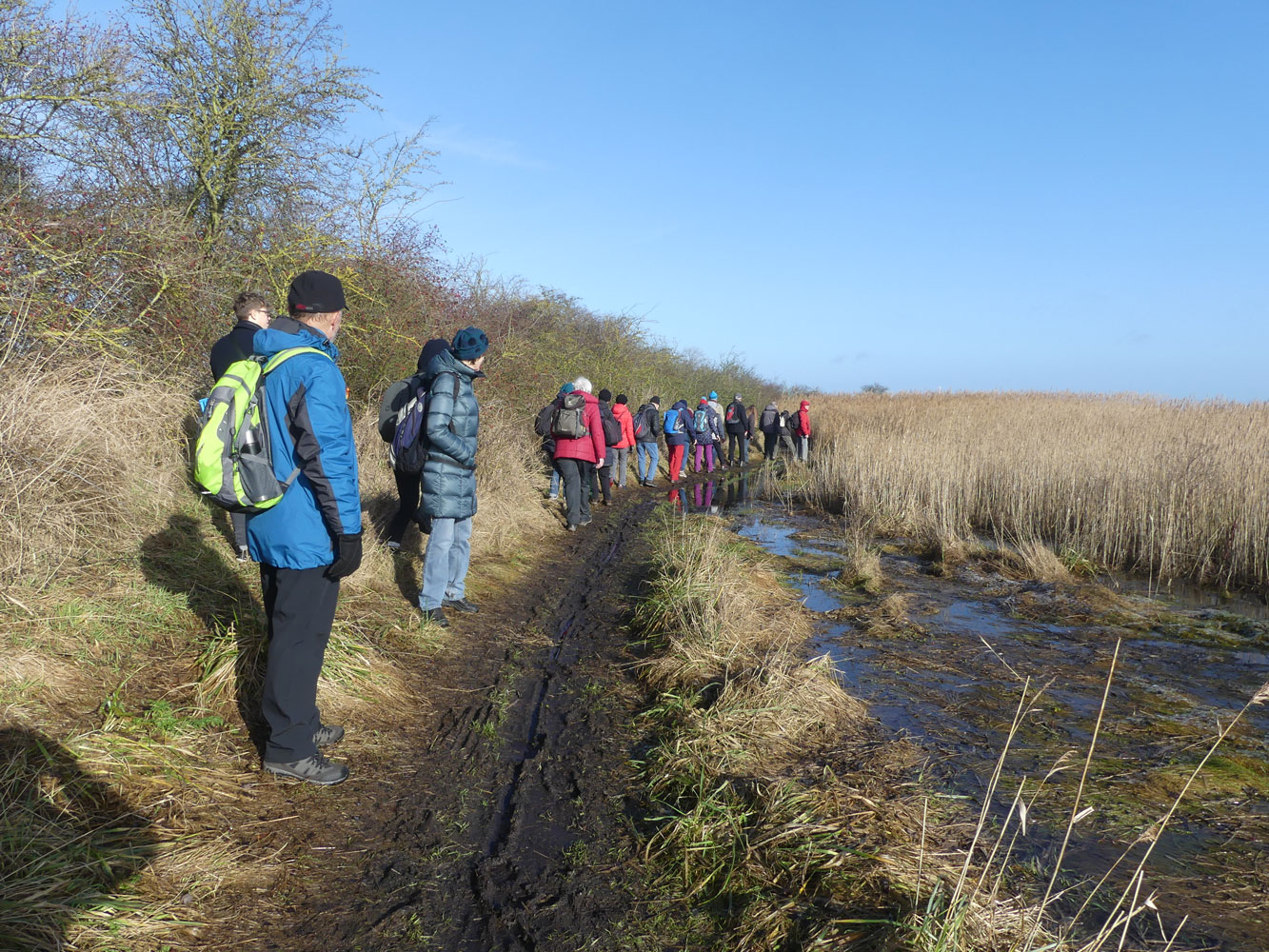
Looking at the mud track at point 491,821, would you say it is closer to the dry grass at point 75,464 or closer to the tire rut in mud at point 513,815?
the tire rut in mud at point 513,815

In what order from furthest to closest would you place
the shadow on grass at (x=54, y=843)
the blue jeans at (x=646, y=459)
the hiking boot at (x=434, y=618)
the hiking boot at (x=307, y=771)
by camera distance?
the blue jeans at (x=646, y=459) → the hiking boot at (x=434, y=618) → the hiking boot at (x=307, y=771) → the shadow on grass at (x=54, y=843)

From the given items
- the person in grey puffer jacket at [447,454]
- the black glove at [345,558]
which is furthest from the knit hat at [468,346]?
the black glove at [345,558]

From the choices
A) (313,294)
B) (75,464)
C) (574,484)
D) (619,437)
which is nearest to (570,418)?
(574,484)

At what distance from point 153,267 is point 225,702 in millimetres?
4627

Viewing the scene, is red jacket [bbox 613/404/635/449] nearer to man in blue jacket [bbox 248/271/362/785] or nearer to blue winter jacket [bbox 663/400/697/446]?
blue winter jacket [bbox 663/400/697/446]

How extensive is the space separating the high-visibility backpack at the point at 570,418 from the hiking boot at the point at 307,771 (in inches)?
268

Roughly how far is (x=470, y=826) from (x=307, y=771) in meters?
0.79

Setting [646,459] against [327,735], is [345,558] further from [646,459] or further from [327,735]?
[646,459]

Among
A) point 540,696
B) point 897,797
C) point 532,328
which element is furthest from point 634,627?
point 532,328

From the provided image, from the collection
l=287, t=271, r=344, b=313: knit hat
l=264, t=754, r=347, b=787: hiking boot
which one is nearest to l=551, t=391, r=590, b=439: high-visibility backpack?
l=287, t=271, r=344, b=313: knit hat

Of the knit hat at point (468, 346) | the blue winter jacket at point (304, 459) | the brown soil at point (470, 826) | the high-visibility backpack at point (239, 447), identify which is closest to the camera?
the brown soil at point (470, 826)

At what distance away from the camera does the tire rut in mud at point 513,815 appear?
Answer: 8.44 ft

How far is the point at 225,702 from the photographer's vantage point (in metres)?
3.72

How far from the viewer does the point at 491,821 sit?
323cm
